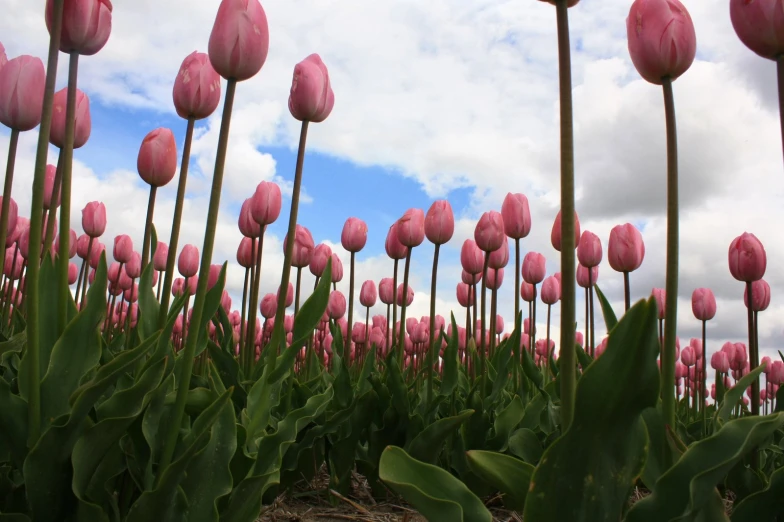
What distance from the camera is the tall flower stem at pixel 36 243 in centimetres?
153

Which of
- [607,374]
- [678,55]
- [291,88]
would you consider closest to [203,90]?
[291,88]

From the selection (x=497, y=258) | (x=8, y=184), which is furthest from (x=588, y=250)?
(x=8, y=184)

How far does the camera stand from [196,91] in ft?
6.50

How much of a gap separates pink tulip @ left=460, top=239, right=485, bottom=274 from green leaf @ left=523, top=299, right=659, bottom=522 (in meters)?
2.67

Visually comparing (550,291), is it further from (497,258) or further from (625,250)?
(625,250)

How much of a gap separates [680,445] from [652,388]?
0.58 metres

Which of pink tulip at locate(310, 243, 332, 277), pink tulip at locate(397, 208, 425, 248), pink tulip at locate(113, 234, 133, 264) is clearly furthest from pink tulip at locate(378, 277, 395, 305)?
pink tulip at locate(113, 234, 133, 264)

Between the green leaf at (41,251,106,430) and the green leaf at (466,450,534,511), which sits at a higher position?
the green leaf at (41,251,106,430)

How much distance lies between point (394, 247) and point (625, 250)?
1388mm

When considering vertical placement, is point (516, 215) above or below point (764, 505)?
above

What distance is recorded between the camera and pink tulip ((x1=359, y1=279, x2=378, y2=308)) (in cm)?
586

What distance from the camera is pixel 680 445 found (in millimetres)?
1569

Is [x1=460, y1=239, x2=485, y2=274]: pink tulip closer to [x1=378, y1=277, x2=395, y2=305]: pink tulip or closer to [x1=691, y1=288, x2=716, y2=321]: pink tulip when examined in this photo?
[x1=691, y1=288, x2=716, y2=321]: pink tulip

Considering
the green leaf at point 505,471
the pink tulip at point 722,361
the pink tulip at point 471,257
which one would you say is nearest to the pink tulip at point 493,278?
the pink tulip at point 471,257
